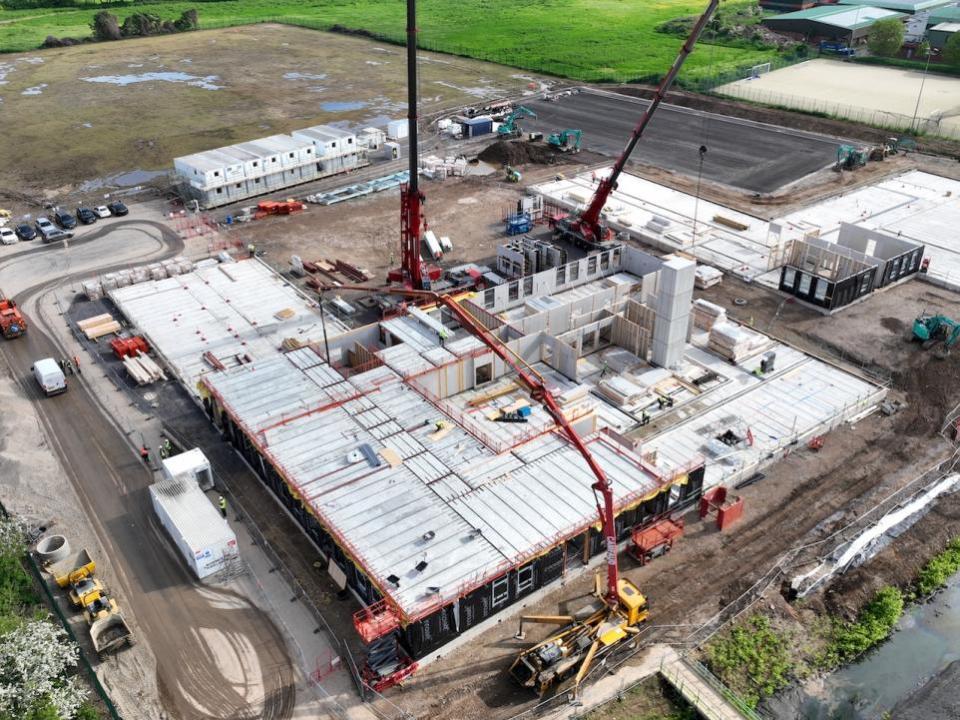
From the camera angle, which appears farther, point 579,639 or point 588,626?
point 588,626

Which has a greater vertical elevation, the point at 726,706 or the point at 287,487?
the point at 287,487

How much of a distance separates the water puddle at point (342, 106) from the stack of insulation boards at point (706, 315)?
244ft

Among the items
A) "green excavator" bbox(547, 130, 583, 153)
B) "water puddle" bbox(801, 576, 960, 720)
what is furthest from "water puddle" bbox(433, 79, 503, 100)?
"water puddle" bbox(801, 576, 960, 720)

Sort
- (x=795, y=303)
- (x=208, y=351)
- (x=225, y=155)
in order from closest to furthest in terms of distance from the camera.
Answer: (x=208, y=351) → (x=795, y=303) → (x=225, y=155)

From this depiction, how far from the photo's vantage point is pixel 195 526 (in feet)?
132

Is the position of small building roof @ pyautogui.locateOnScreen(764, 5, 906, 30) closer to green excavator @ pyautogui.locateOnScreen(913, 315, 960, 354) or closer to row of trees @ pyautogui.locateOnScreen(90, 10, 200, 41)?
green excavator @ pyautogui.locateOnScreen(913, 315, 960, 354)

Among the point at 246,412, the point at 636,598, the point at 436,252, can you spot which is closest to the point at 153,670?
the point at 246,412

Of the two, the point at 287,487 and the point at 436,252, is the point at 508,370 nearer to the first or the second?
the point at 287,487

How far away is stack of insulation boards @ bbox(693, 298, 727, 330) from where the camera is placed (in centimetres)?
5900

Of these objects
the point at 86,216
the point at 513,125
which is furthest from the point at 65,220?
the point at 513,125

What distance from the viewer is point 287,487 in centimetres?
4172

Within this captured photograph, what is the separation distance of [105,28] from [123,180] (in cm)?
9337

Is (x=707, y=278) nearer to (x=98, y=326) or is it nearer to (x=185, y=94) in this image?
(x=98, y=326)

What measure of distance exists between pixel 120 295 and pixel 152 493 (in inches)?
1105
